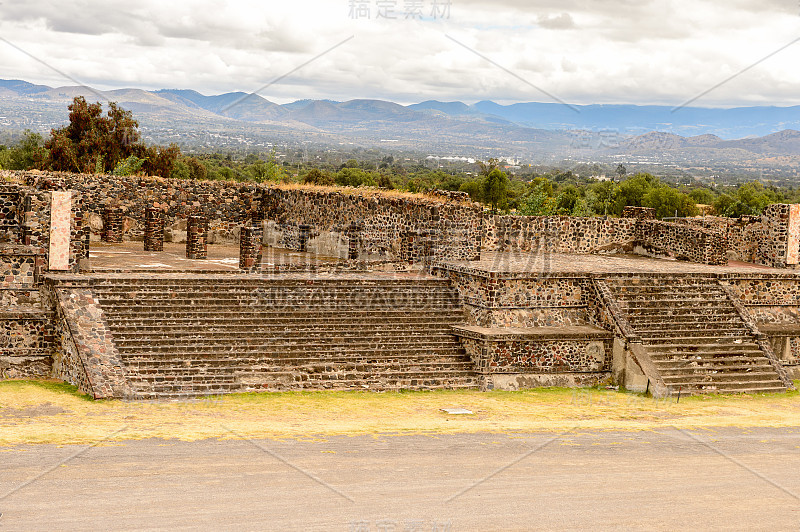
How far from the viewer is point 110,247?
21.0 meters

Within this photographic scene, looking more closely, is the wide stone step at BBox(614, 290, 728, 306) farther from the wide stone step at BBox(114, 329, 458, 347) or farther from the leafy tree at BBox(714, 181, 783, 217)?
the leafy tree at BBox(714, 181, 783, 217)

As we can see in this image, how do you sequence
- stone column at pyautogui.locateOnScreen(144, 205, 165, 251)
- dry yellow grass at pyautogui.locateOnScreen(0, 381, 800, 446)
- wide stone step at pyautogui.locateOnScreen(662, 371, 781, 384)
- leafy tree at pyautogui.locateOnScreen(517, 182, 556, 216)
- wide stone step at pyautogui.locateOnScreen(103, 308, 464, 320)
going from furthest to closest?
leafy tree at pyautogui.locateOnScreen(517, 182, 556, 216) → stone column at pyautogui.locateOnScreen(144, 205, 165, 251) → wide stone step at pyautogui.locateOnScreen(662, 371, 781, 384) → wide stone step at pyautogui.locateOnScreen(103, 308, 464, 320) → dry yellow grass at pyautogui.locateOnScreen(0, 381, 800, 446)

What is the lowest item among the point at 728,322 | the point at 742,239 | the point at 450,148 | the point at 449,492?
the point at 449,492

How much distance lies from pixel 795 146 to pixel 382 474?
10421cm

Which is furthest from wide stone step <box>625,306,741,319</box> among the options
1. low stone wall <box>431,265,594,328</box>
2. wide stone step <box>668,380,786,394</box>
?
wide stone step <box>668,380,786,394</box>

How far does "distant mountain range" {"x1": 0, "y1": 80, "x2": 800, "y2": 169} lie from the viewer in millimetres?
55656

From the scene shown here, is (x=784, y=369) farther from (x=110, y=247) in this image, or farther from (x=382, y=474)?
(x=110, y=247)

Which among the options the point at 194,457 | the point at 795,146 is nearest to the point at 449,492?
the point at 194,457

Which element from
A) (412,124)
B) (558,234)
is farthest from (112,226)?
(412,124)

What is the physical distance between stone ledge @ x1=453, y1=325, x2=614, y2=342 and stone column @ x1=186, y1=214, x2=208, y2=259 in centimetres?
722

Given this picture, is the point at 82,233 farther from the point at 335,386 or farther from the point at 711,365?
the point at 711,365

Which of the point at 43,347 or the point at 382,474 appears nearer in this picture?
the point at 382,474

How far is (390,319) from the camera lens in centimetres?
1544

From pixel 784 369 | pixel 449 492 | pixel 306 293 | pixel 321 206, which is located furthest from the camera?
pixel 321 206
